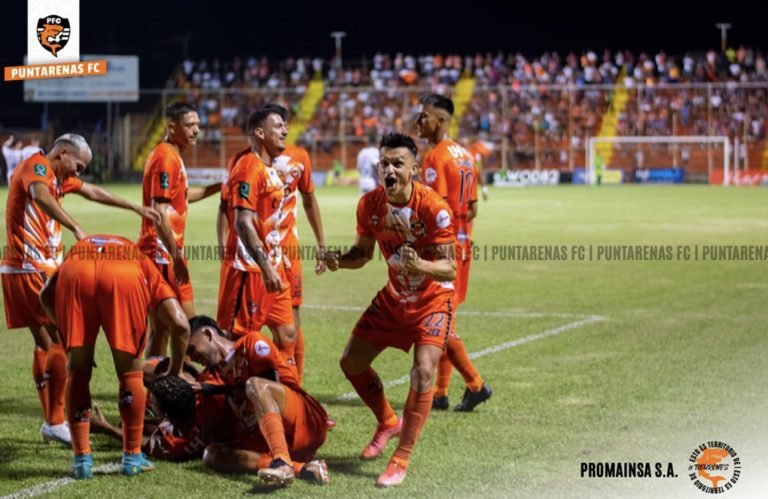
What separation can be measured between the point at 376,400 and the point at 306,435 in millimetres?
713

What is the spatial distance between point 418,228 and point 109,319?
200 centimetres

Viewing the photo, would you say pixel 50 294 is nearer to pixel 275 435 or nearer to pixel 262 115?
pixel 275 435

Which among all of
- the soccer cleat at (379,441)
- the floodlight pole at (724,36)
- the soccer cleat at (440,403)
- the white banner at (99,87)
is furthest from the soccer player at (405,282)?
the floodlight pole at (724,36)

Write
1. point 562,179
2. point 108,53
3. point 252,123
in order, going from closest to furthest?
point 252,123
point 562,179
point 108,53

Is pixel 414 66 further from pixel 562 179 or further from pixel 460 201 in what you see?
pixel 460 201

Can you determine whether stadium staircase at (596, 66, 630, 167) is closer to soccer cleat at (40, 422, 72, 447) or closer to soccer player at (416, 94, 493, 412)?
soccer player at (416, 94, 493, 412)

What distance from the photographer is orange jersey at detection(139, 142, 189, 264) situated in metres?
8.66

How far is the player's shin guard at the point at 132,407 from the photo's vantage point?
253 inches

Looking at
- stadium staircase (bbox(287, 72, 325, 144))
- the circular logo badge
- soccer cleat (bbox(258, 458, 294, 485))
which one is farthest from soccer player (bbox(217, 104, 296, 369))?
stadium staircase (bbox(287, 72, 325, 144))

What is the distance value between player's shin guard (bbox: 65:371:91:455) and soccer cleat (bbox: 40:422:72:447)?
0.86 m

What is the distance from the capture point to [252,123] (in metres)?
8.50

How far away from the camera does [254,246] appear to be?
7.80 metres

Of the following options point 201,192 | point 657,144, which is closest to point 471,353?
point 201,192

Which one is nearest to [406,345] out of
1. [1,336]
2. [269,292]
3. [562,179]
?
[269,292]
